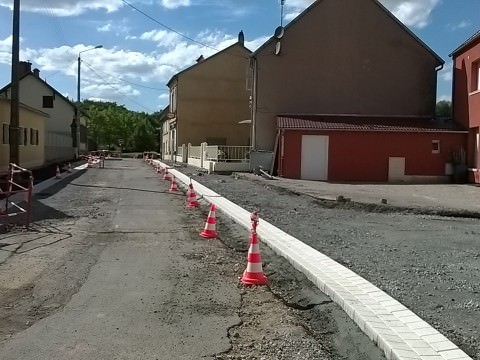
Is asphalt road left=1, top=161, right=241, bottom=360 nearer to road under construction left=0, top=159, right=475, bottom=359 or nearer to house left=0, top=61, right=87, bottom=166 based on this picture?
road under construction left=0, top=159, right=475, bottom=359

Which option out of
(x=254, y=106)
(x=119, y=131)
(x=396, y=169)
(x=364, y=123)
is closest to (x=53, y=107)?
(x=254, y=106)

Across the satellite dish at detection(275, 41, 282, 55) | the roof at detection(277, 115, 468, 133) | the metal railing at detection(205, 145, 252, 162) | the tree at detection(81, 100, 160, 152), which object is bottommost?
the metal railing at detection(205, 145, 252, 162)

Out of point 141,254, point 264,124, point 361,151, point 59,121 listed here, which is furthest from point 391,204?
point 59,121

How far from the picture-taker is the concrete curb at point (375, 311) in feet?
15.3

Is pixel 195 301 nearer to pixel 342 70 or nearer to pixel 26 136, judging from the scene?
pixel 342 70

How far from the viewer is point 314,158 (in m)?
29.7

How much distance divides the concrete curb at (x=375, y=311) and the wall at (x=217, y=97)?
40012 millimetres

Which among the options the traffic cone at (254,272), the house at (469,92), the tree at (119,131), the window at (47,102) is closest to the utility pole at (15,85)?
the traffic cone at (254,272)

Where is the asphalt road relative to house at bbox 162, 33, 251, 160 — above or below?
below

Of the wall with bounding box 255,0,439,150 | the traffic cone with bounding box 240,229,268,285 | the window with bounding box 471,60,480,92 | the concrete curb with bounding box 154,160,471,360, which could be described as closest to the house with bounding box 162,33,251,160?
the wall with bounding box 255,0,439,150

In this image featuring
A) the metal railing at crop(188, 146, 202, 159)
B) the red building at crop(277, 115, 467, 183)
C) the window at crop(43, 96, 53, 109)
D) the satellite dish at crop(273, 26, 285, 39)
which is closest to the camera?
the red building at crop(277, 115, 467, 183)

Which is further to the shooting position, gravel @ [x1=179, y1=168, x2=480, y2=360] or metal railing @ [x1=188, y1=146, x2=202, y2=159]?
metal railing @ [x1=188, y1=146, x2=202, y2=159]

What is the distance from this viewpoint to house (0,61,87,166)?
56281 mm

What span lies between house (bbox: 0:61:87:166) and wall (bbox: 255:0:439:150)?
2537 centimetres
